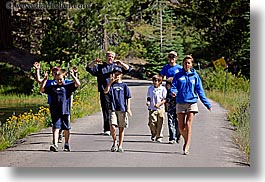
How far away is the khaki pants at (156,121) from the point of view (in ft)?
27.2

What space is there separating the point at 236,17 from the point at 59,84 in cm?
374

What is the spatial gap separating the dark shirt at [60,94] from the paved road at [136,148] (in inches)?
21.8

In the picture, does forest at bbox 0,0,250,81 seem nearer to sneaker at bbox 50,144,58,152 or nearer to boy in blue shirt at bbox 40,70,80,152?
boy in blue shirt at bbox 40,70,80,152

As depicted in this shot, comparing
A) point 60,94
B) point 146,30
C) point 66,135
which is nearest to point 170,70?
point 60,94

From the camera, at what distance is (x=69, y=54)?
13.0 metres

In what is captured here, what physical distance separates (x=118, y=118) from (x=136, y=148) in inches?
24.1

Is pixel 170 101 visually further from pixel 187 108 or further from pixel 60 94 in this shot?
pixel 60 94

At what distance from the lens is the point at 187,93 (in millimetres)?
7445

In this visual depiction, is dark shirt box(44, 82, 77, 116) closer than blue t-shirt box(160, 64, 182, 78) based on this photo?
Yes

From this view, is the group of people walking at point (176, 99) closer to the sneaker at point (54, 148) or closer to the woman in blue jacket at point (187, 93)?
the woman in blue jacket at point (187, 93)

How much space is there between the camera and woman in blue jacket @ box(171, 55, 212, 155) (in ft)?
24.4

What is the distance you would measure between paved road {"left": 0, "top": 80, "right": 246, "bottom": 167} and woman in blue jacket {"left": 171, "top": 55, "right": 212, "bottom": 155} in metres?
0.48

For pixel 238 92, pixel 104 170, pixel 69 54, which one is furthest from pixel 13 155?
pixel 69 54

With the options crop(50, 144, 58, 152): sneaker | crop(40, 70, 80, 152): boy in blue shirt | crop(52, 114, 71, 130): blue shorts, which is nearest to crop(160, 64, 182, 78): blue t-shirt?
crop(40, 70, 80, 152): boy in blue shirt
